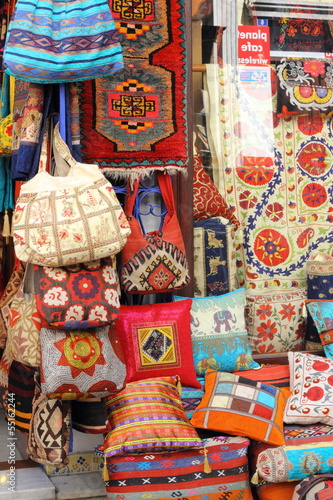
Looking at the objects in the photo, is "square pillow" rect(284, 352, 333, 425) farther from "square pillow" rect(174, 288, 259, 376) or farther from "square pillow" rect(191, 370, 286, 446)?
"square pillow" rect(174, 288, 259, 376)

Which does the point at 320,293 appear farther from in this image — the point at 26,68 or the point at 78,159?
the point at 26,68

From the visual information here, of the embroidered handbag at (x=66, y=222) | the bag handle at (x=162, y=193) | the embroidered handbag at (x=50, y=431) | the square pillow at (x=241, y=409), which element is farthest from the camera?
the bag handle at (x=162, y=193)

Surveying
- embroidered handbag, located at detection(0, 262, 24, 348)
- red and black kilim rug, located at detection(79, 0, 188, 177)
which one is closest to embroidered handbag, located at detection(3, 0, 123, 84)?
red and black kilim rug, located at detection(79, 0, 188, 177)

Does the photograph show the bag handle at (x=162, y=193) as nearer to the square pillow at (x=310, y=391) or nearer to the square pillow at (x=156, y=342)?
the square pillow at (x=156, y=342)

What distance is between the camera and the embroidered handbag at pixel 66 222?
3516mm

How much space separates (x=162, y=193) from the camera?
4.61 meters

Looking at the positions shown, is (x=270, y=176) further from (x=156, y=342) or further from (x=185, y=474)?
(x=185, y=474)

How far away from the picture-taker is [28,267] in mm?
3834

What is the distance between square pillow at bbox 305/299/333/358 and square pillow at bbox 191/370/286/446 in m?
0.67

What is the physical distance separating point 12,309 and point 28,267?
8.4 inches

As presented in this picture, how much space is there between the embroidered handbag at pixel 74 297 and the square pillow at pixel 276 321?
1.64m

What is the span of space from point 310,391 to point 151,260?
1.11 metres

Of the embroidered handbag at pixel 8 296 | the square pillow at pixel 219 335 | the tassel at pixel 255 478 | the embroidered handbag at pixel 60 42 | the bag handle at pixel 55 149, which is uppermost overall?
the embroidered handbag at pixel 60 42

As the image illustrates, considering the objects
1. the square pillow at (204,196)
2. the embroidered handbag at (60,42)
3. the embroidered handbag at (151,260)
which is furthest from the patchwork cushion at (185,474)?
the embroidered handbag at (60,42)
